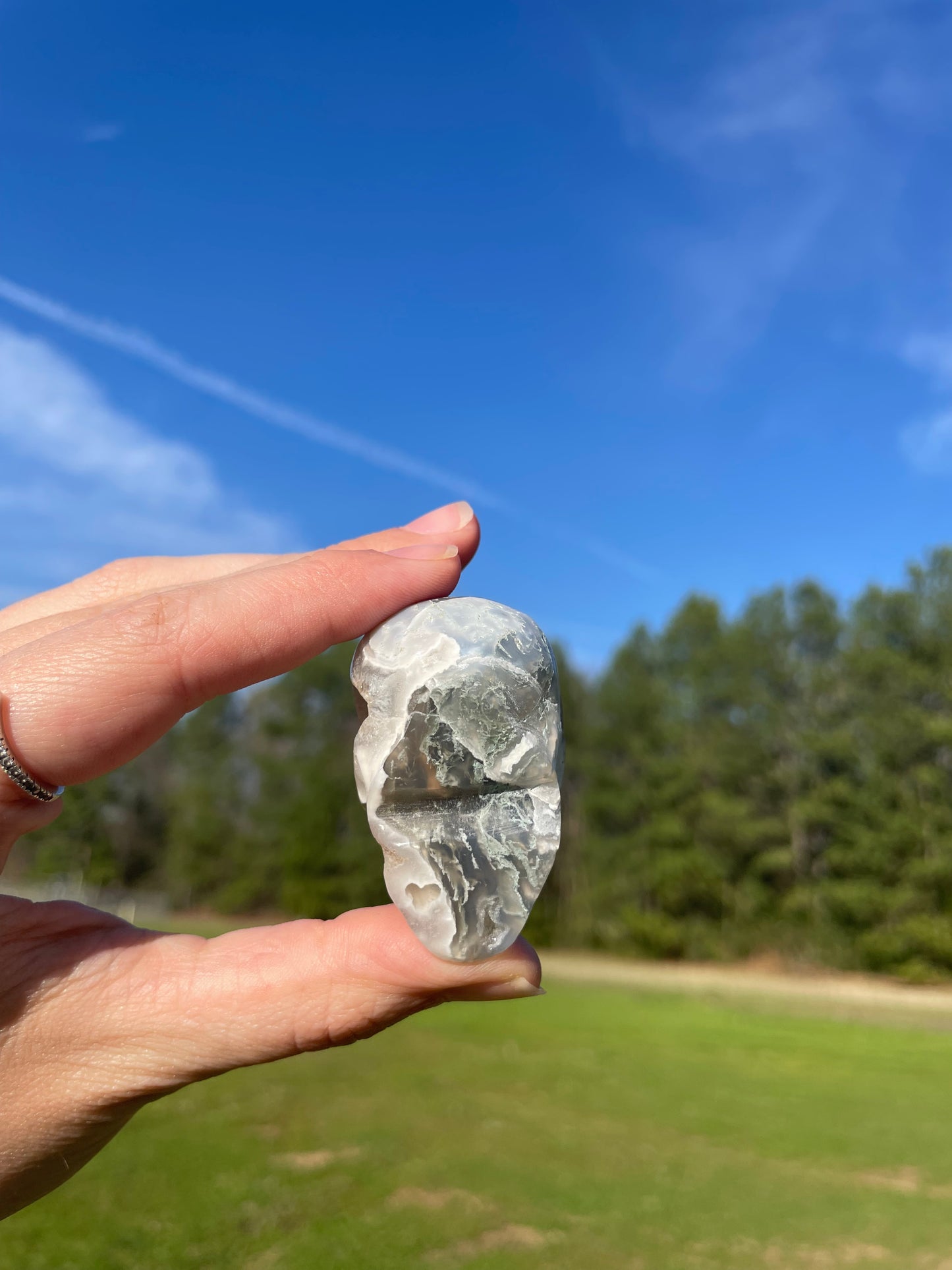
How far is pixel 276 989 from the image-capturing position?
66.4 inches

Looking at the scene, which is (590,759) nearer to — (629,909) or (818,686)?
(629,909)

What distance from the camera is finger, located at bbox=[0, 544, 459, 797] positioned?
1.52 meters

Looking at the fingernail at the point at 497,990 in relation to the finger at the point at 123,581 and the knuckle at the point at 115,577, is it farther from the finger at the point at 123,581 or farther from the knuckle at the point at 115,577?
the knuckle at the point at 115,577

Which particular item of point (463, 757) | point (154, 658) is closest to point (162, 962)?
point (154, 658)

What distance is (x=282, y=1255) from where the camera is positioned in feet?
18.1

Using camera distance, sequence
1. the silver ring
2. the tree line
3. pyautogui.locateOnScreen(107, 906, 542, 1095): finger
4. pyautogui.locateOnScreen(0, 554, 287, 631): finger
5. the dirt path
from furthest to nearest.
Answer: the tree line → the dirt path → pyautogui.locateOnScreen(0, 554, 287, 631): finger → pyautogui.locateOnScreen(107, 906, 542, 1095): finger → the silver ring

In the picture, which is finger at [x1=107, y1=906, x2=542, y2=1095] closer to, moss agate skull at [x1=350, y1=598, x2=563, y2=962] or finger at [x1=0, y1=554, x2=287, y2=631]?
moss agate skull at [x1=350, y1=598, x2=563, y2=962]

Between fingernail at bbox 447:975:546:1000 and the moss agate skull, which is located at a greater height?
the moss agate skull

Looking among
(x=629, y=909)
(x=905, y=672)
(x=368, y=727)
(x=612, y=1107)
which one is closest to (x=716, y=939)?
(x=629, y=909)

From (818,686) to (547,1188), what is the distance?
18731 millimetres

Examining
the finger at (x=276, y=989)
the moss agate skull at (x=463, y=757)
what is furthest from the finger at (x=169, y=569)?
the finger at (x=276, y=989)

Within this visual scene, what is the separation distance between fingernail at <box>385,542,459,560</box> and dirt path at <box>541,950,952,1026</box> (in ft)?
53.9

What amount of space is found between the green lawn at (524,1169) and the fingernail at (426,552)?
16.9 ft

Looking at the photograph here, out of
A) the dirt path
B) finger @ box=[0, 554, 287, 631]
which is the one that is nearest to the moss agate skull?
finger @ box=[0, 554, 287, 631]
